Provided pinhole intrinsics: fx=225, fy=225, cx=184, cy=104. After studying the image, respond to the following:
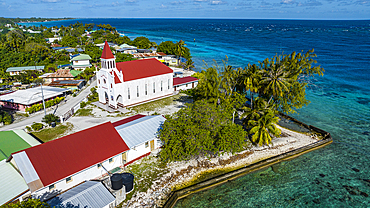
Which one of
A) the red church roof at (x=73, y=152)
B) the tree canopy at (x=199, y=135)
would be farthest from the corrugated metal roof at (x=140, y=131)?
the tree canopy at (x=199, y=135)

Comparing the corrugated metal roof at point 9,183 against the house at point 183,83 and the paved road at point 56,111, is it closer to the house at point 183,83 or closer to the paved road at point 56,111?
the paved road at point 56,111

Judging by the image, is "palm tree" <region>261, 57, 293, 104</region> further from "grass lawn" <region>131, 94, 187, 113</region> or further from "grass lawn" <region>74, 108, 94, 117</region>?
"grass lawn" <region>74, 108, 94, 117</region>

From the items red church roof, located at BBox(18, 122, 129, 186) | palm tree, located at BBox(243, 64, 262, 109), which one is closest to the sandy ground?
red church roof, located at BBox(18, 122, 129, 186)

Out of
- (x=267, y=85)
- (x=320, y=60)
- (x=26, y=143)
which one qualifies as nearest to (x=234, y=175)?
(x=267, y=85)

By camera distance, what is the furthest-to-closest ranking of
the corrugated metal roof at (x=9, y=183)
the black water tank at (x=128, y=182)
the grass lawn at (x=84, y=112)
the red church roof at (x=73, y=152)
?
the grass lawn at (x=84, y=112), the black water tank at (x=128, y=182), the red church roof at (x=73, y=152), the corrugated metal roof at (x=9, y=183)

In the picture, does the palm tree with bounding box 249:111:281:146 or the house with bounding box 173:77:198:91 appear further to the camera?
the house with bounding box 173:77:198:91

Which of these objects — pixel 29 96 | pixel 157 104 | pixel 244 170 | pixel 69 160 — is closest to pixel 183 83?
pixel 157 104
